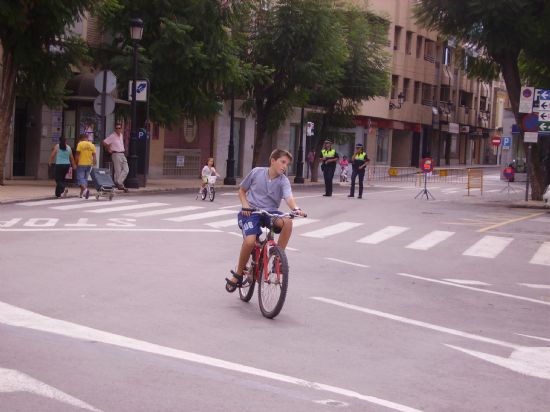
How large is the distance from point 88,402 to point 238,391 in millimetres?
1005

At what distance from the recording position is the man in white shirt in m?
27.3

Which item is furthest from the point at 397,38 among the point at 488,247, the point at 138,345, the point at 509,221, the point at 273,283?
the point at 138,345

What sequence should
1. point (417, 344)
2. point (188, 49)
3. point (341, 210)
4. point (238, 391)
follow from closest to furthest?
point (238, 391) → point (417, 344) → point (341, 210) → point (188, 49)

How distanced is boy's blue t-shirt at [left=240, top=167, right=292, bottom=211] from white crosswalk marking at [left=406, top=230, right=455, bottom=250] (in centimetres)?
781

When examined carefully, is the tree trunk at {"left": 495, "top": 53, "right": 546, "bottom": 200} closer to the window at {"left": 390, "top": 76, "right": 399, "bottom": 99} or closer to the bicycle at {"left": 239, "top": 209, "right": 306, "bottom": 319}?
the bicycle at {"left": 239, "top": 209, "right": 306, "bottom": 319}

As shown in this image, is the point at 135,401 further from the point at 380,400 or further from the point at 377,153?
the point at 377,153

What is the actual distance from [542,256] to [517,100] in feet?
51.7

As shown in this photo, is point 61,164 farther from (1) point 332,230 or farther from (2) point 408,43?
(2) point 408,43

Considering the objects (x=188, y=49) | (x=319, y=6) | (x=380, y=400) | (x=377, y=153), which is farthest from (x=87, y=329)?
(x=377, y=153)

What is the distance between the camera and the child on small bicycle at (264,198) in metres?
9.84

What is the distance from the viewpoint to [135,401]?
232 inches

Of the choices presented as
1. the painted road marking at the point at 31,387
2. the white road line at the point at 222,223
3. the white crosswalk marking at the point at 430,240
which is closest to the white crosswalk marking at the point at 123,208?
the white road line at the point at 222,223

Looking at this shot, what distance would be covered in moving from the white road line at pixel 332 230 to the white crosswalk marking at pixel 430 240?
1.63 meters

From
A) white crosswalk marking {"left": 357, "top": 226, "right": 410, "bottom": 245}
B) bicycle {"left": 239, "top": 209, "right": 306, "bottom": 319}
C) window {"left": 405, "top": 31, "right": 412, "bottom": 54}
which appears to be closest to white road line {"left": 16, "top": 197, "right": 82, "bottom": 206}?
white crosswalk marking {"left": 357, "top": 226, "right": 410, "bottom": 245}
